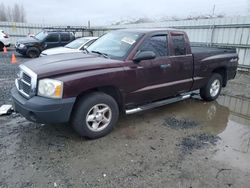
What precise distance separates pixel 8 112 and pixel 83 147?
2269 millimetres

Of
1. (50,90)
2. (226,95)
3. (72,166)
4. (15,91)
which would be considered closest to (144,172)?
(72,166)

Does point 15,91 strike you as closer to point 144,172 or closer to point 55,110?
point 55,110

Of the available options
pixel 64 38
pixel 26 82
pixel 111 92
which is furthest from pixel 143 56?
pixel 64 38

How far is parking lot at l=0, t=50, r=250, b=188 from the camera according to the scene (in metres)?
2.86

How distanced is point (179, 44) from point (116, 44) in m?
1.51

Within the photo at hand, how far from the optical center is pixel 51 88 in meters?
3.21

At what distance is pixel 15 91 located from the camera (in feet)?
12.9

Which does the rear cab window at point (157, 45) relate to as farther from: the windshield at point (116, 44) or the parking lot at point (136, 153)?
the parking lot at point (136, 153)

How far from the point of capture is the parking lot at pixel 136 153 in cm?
286

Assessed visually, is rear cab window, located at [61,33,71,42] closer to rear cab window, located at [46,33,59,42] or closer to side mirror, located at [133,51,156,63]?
rear cab window, located at [46,33,59,42]

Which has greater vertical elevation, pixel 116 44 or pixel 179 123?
pixel 116 44

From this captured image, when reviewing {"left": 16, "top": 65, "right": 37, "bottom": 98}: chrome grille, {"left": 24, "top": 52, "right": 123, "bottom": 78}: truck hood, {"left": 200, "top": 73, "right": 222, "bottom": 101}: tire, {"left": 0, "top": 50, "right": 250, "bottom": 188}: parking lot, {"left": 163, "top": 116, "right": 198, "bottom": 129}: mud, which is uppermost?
{"left": 24, "top": 52, "right": 123, "bottom": 78}: truck hood

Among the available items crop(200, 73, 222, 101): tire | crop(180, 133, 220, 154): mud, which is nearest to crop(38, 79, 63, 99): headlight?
crop(180, 133, 220, 154): mud

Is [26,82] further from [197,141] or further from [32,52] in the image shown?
[32,52]
